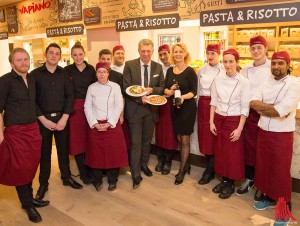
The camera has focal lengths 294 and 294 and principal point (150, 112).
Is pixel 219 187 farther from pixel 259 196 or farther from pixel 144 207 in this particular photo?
pixel 144 207

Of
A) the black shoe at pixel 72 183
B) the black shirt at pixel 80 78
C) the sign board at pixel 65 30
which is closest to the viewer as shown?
the black shirt at pixel 80 78

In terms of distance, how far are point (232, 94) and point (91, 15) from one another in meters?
3.18

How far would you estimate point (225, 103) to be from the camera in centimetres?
304

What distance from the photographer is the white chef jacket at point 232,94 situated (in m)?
2.92

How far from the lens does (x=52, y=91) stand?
304 centimetres

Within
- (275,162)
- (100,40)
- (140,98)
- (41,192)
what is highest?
(100,40)

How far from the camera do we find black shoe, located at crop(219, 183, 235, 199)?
3.20m

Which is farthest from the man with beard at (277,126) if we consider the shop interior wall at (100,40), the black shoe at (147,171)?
the shop interior wall at (100,40)

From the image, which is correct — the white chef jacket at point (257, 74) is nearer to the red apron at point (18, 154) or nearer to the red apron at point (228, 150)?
the red apron at point (228, 150)

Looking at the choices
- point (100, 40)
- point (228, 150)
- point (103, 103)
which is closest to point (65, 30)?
point (100, 40)

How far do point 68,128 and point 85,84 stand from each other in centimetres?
53

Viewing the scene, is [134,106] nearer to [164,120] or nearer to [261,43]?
[164,120]

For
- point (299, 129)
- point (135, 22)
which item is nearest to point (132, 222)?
point (299, 129)

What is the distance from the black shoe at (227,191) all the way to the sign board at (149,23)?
214 centimetres
